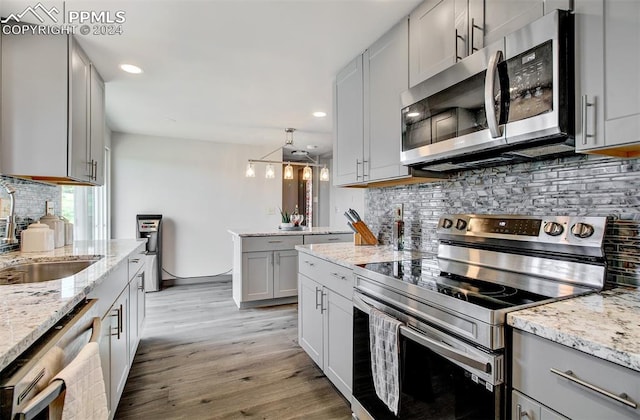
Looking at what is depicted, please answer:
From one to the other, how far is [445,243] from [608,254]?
681 millimetres

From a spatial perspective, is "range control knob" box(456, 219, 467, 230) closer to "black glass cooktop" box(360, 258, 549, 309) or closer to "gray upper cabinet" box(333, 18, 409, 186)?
"black glass cooktop" box(360, 258, 549, 309)

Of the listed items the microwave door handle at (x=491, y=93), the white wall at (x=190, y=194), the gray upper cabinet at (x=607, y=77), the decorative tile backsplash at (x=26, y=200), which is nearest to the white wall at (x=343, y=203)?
the white wall at (x=190, y=194)

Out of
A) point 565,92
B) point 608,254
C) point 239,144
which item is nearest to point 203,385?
point 608,254

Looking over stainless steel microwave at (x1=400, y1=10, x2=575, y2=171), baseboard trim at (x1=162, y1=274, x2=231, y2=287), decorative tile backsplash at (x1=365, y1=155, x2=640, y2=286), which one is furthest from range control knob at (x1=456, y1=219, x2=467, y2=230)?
baseboard trim at (x1=162, y1=274, x2=231, y2=287)

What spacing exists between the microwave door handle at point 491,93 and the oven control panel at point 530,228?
1.42 ft

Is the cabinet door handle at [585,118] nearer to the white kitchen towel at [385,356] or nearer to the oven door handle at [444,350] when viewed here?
the oven door handle at [444,350]

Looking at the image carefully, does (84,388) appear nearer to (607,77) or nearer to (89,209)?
(607,77)

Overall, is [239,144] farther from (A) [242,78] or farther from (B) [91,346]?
(B) [91,346]

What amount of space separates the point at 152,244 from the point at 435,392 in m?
4.49

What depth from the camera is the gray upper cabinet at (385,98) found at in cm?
193

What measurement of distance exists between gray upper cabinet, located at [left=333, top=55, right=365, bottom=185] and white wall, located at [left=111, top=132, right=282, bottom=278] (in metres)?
3.10

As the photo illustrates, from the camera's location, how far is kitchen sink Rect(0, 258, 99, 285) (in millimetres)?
1713

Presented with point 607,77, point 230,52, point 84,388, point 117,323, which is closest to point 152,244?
point 117,323

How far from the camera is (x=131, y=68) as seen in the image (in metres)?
2.58
